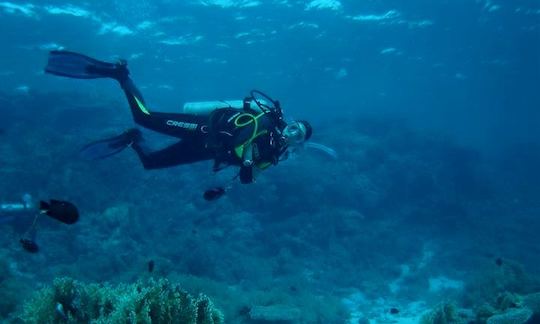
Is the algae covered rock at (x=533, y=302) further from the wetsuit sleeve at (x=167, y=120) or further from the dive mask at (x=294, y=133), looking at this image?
the wetsuit sleeve at (x=167, y=120)

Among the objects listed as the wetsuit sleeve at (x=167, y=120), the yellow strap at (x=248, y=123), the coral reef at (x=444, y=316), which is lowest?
the coral reef at (x=444, y=316)

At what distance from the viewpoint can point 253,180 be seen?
6.36 m

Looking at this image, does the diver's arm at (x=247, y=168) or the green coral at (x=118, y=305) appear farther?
the diver's arm at (x=247, y=168)

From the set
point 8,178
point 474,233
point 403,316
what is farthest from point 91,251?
point 474,233

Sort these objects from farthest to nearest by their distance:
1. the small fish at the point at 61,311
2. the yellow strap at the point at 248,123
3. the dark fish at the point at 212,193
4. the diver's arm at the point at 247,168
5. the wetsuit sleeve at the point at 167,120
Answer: the wetsuit sleeve at the point at 167,120
the yellow strap at the point at 248,123
the diver's arm at the point at 247,168
the dark fish at the point at 212,193
the small fish at the point at 61,311

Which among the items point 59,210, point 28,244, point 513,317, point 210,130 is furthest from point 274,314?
point 59,210

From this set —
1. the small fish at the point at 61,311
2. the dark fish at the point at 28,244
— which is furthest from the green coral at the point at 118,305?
the dark fish at the point at 28,244

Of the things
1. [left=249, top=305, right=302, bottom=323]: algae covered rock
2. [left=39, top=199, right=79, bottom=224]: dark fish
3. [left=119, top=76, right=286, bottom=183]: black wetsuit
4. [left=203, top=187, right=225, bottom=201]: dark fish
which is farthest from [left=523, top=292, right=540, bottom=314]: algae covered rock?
[left=39, top=199, right=79, bottom=224]: dark fish

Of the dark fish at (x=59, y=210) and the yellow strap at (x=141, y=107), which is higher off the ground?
the yellow strap at (x=141, y=107)

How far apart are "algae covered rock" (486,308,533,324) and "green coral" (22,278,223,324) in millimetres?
5595

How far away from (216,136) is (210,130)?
0.28 metres

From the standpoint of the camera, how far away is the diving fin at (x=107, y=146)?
7.67 m

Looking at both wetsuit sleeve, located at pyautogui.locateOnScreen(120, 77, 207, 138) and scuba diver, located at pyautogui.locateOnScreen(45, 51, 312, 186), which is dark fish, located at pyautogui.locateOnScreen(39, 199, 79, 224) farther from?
wetsuit sleeve, located at pyautogui.locateOnScreen(120, 77, 207, 138)

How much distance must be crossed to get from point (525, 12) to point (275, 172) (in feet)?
69.6
